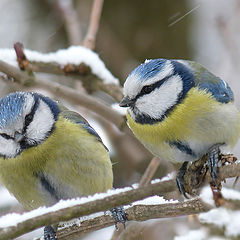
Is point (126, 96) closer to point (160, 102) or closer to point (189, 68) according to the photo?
point (160, 102)

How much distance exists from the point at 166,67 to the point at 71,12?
161 cm

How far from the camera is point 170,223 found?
2727mm

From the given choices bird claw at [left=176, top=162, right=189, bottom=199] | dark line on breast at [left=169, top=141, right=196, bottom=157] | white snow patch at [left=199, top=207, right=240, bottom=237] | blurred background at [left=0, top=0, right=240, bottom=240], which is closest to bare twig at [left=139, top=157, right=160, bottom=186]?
bird claw at [left=176, top=162, right=189, bottom=199]

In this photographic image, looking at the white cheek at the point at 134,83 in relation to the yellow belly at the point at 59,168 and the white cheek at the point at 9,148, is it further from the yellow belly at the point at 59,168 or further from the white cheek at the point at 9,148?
the white cheek at the point at 9,148

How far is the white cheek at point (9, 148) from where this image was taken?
8.44ft

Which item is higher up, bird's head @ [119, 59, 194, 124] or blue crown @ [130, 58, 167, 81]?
blue crown @ [130, 58, 167, 81]

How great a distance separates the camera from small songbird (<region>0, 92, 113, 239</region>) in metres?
2.58

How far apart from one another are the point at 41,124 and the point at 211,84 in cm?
103

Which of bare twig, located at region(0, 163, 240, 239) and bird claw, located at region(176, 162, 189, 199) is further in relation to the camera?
bird claw, located at region(176, 162, 189, 199)

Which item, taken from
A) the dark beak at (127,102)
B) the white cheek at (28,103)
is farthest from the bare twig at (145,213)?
the white cheek at (28,103)

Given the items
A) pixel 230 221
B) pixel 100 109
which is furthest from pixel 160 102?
pixel 230 221

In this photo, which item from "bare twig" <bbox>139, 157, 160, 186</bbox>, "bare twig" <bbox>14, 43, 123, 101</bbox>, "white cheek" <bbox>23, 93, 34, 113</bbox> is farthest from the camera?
"bare twig" <bbox>14, 43, 123, 101</bbox>

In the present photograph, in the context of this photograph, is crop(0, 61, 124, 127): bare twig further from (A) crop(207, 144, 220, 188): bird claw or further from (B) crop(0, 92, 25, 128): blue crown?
(A) crop(207, 144, 220, 188): bird claw

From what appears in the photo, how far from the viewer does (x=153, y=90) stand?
8.49ft
